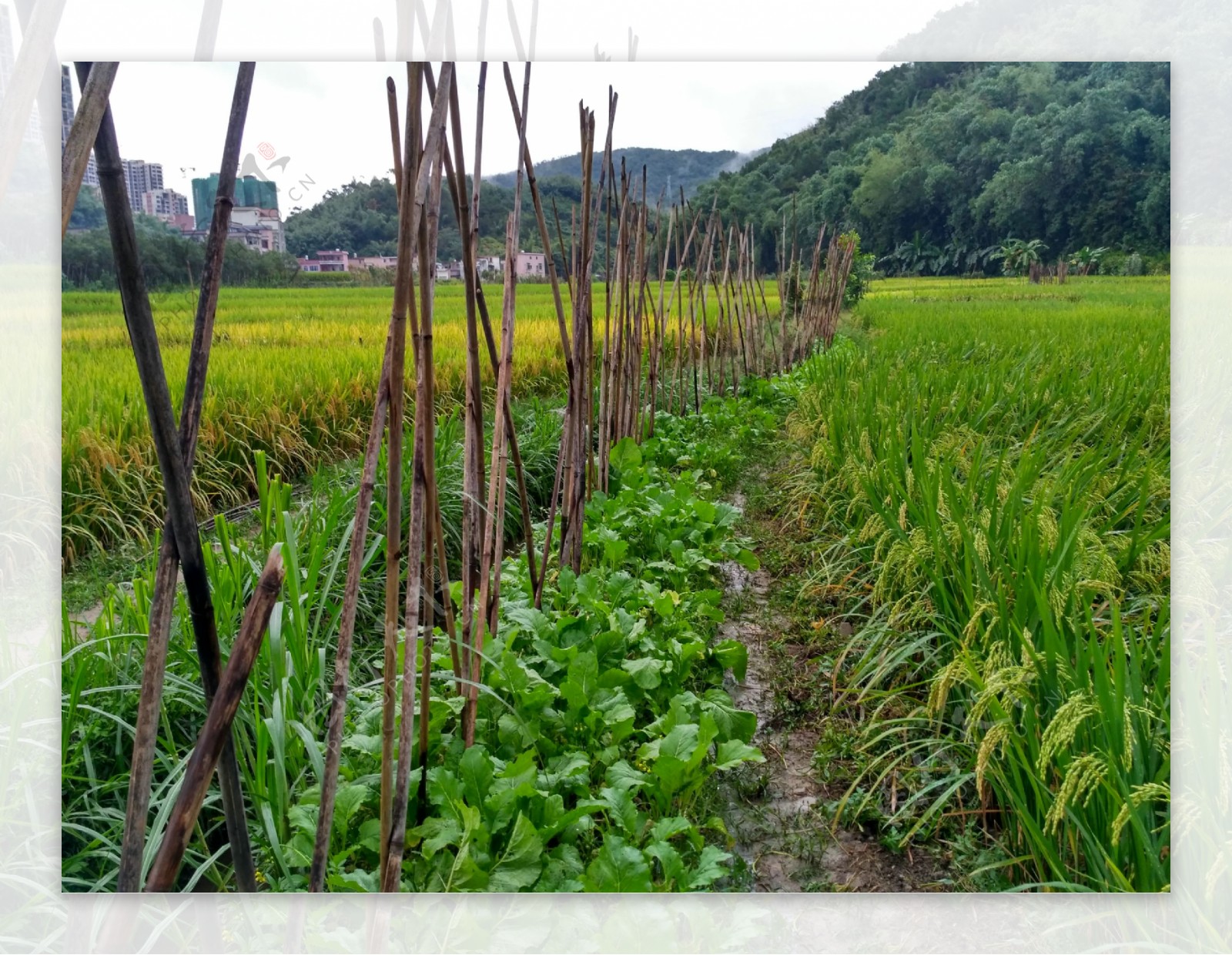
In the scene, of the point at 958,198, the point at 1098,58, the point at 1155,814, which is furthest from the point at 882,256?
the point at 1155,814

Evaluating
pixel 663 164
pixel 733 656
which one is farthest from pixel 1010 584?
pixel 663 164

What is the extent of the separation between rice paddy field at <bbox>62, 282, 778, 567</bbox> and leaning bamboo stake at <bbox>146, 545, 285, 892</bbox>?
873 mm

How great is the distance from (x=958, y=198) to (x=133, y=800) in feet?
6.31

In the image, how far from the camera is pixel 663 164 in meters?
2.58

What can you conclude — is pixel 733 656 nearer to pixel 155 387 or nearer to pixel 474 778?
pixel 474 778

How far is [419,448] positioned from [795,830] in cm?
82

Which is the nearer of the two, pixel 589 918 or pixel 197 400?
pixel 197 400

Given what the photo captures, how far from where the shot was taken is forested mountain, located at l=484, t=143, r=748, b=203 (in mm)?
1989

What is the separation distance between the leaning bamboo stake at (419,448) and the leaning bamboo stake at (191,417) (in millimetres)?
157

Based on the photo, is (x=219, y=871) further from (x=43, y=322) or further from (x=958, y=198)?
(x=958, y=198)

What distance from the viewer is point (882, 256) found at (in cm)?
234

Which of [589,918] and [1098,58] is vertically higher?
[1098,58]

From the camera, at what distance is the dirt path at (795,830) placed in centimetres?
119

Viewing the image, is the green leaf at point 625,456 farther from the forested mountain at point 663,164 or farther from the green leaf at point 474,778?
the green leaf at point 474,778
